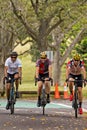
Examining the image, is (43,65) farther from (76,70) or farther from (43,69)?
(76,70)

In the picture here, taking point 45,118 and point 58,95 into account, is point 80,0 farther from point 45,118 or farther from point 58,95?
point 45,118

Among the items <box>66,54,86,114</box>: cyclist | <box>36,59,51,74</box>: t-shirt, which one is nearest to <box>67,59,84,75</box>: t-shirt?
<box>66,54,86,114</box>: cyclist

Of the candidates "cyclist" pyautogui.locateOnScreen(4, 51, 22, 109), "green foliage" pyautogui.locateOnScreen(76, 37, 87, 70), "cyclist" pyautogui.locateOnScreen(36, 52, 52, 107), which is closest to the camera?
"cyclist" pyautogui.locateOnScreen(36, 52, 52, 107)

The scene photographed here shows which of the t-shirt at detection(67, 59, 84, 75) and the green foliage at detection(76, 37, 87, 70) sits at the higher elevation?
the green foliage at detection(76, 37, 87, 70)

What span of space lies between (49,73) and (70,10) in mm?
15782

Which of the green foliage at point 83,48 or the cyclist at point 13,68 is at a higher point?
the green foliage at point 83,48

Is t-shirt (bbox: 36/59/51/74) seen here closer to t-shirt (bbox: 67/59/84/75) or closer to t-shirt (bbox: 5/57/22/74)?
t-shirt (bbox: 5/57/22/74)

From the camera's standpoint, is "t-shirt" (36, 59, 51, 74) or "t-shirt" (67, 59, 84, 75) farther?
"t-shirt" (36, 59, 51, 74)

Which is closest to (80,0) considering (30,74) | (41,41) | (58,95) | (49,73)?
(41,41)

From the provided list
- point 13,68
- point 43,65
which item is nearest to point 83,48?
point 13,68

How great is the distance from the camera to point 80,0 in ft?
104

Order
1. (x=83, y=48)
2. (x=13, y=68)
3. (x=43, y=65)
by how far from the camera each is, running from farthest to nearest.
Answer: (x=83, y=48), (x=13, y=68), (x=43, y=65)

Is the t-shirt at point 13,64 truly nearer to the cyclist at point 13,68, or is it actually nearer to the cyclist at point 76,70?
the cyclist at point 13,68

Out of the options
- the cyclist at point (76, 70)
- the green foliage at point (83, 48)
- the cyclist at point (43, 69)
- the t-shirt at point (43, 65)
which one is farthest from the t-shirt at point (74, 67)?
the green foliage at point (83, 48)
